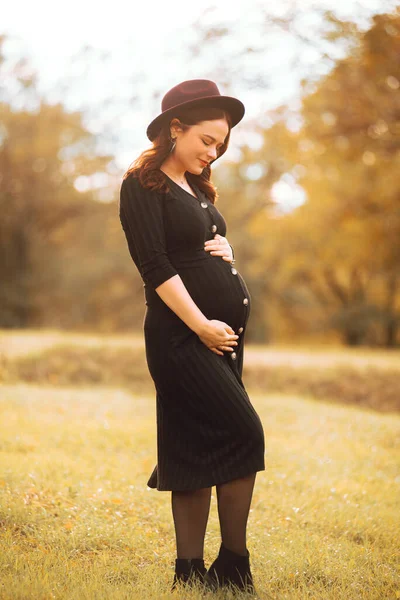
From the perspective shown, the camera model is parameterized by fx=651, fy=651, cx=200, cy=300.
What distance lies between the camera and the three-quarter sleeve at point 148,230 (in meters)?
2.62

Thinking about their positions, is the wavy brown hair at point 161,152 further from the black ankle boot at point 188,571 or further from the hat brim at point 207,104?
the black ankle boot at point 188,571

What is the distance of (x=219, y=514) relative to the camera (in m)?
2.74

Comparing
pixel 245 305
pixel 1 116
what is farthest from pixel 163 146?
pixel 1 116

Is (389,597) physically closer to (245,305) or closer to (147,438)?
(245,305)

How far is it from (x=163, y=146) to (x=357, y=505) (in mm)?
2941

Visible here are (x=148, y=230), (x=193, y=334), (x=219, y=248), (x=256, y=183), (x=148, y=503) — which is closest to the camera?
(x=148, y=230)

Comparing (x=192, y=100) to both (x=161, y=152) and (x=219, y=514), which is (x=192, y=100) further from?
(x=219, y=514)

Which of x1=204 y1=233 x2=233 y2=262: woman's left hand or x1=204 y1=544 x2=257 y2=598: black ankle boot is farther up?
x1=204 y1=233 x2=233 y2=262: woman's left hand

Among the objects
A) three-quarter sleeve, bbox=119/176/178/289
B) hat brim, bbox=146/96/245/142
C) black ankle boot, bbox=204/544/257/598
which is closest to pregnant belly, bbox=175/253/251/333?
three-quarter sleeve, bbox=119/176/178/289

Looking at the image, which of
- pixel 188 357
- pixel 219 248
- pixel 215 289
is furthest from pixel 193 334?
pixel 219 248

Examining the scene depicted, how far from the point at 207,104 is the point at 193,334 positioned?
974 mm

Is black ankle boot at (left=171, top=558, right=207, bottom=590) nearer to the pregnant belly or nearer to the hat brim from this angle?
the pregnant belly

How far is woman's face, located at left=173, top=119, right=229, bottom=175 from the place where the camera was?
2762mm

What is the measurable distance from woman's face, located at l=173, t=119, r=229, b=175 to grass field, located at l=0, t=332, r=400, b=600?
182cm
